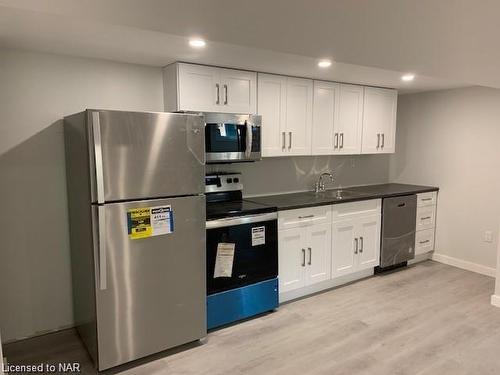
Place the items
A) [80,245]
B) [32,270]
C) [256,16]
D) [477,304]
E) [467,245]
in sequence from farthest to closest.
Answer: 1. [467,245]
2. [477,304]
3. [32,270]
4. [80,245]
5. [256,16]

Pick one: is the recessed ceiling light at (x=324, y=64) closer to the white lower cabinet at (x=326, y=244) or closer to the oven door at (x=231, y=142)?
the oven door at (x=231, y=142)

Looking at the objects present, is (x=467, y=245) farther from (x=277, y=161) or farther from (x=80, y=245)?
(x=80, y=245)

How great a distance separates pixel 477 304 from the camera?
343 cm

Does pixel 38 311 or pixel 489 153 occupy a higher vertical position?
pixel 489 153

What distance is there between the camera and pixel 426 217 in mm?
4512

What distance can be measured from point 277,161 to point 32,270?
2.45m

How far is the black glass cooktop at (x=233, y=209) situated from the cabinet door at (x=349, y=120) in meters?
1.36

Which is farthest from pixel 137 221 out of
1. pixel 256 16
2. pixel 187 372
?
pixel 256 16

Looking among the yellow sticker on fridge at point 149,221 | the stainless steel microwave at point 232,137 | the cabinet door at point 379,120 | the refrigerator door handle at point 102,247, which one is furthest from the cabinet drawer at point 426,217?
the refrigerator door handle at point 102,247

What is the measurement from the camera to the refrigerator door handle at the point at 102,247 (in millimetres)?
2256

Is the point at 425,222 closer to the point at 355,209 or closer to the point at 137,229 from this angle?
the point at 355,209

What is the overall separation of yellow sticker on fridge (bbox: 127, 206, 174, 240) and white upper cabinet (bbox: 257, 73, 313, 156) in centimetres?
132

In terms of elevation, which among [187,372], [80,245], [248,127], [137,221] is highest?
[248,127]

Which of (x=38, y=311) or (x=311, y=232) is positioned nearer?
(x=38, y=311)
